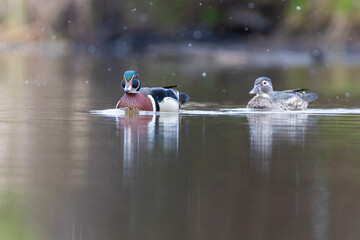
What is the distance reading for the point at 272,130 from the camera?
428 inches

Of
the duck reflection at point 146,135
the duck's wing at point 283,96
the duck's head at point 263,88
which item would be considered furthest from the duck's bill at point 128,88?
the duck's wing at point 283,96

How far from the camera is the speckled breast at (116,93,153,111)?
1310 centimetres

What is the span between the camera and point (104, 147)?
902 centimetres

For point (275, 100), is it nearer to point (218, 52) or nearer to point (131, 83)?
point (131, 83)

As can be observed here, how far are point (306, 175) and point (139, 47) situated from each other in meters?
34.9

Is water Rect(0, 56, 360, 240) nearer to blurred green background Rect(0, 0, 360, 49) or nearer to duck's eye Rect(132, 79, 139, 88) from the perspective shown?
duck's eye Rect(132, 79, 139, 88)

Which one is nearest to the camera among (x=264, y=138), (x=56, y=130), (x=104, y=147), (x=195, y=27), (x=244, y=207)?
(x=244, y=207)

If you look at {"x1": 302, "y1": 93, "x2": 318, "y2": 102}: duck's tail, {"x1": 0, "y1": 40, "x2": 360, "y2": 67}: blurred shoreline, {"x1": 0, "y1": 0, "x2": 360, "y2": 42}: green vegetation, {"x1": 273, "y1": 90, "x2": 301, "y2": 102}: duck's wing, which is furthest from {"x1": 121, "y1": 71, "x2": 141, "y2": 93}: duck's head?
{"x1": 0, "y1": 0, "x2": 360, "y2": 42}: green vegetation

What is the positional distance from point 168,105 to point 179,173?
18.9ft

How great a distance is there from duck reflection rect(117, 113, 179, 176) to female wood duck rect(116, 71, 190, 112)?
0.21m

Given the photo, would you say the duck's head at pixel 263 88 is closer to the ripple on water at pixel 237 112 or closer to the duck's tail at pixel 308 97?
the ripple on water at pixel 237 112

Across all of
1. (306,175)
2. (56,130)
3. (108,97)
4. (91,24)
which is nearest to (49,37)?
(91,24)

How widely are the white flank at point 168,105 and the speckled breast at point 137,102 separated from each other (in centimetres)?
18

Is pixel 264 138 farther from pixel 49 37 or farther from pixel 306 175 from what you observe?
pixel 49 37
